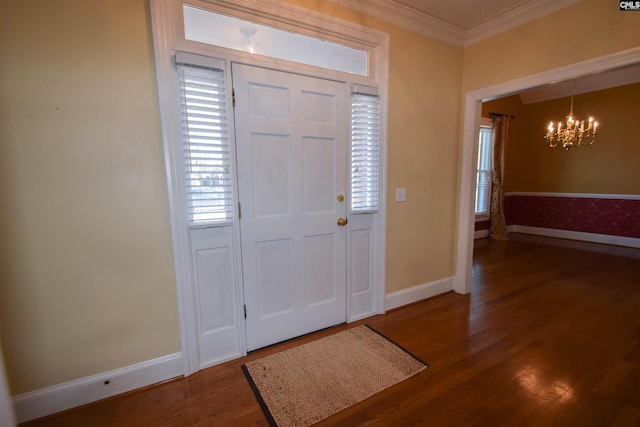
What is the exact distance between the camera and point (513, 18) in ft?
8.18

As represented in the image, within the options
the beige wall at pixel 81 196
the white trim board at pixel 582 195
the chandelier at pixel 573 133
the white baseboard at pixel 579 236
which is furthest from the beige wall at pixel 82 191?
the white baseboard at pixel 579 236

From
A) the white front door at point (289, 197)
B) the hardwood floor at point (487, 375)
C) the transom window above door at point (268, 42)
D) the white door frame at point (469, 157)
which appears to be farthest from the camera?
the white door frame at point (469, 157)

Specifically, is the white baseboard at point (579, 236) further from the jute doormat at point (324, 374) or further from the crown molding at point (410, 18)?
the jute doormat at point (324, 374)

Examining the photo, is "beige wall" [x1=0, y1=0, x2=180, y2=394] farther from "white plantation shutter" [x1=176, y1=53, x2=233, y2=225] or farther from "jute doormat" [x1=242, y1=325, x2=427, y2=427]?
"jute doormat" [x1=242, y1=325, x2=427, y2=427]

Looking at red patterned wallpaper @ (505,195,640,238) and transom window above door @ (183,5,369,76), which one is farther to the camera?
red patterned wallpaper @ (505,195,640,238)

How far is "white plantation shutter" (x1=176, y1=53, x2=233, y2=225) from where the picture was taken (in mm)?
1710

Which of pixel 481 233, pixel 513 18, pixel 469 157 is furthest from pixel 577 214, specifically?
pixel 513 18

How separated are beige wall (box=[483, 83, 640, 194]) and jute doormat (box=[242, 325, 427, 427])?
572 cm

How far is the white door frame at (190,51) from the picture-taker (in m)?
1.63

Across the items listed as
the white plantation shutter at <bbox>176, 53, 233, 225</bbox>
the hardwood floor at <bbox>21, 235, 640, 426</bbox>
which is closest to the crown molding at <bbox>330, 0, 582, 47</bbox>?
the white plantation shutter at <bbox>176, 53, 233, 225</bbox>

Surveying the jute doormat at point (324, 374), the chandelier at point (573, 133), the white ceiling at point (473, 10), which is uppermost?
the white ceiling at point (473, 10)

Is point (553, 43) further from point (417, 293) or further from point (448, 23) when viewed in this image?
point (417, 293)

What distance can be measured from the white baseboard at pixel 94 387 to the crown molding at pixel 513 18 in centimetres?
402

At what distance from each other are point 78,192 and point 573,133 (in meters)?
6.93
